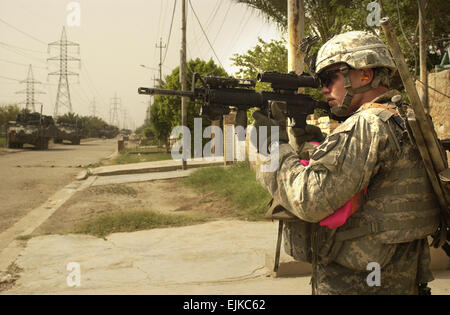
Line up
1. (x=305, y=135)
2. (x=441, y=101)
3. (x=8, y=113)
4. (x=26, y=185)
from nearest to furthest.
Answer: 1. (x=305, y=135)
2. (x=441, y=101)
3. (x=26, y=185)
4. (x=8, y=113)

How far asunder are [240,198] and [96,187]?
3.86 m

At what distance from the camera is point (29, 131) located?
23484 millimetres

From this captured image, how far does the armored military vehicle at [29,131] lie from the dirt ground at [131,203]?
1598 cm

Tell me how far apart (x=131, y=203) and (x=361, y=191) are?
6.88m

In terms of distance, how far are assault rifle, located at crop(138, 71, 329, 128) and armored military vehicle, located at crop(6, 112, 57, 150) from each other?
23734mm

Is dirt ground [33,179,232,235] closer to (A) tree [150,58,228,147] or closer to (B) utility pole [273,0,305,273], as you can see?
(B) utility pole [273,0,305,273]

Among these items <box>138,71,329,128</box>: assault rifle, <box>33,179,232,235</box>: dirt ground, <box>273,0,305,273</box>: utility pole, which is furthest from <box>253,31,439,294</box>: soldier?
<box>33,179,232,235</box>: dirt ground

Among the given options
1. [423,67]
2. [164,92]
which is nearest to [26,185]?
[164,92]

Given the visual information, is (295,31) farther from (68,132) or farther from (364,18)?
(68,132)

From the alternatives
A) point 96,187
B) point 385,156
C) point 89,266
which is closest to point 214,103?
point 385,156

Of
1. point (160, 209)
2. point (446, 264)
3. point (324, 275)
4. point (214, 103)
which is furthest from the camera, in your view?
point (160, 209)

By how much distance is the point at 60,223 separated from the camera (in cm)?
629

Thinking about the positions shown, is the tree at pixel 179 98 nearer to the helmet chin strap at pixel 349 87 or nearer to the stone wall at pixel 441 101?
the stone wall at pixel 441 101
